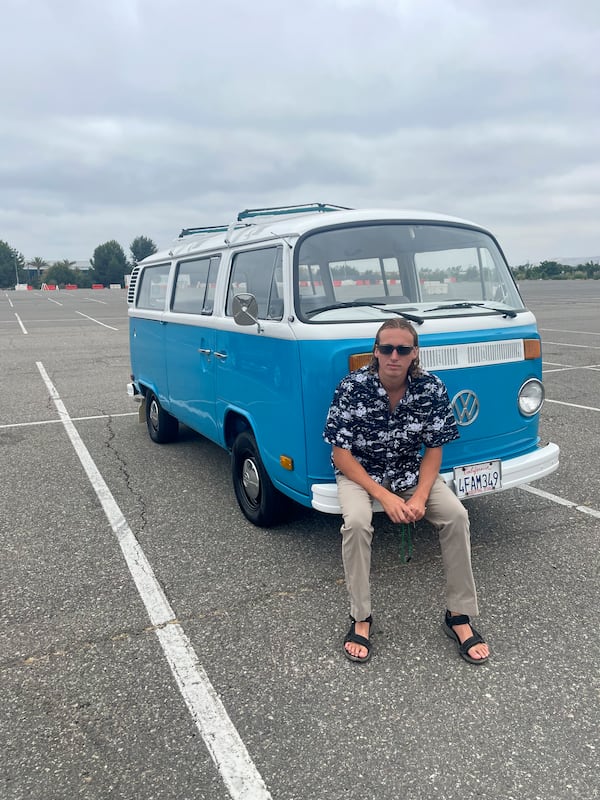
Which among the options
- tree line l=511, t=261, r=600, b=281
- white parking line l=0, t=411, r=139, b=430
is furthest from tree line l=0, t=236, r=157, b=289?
white parking line l=0, t=411, r=139, b=430

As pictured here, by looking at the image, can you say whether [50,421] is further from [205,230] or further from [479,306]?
[479,306]

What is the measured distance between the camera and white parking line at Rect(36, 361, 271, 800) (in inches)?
88.7

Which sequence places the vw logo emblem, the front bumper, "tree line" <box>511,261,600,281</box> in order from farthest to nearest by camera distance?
→ "tree line" <box>511,261,600,281</box>
the vw logo emblem
the front bumper

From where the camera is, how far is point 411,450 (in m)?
3.30

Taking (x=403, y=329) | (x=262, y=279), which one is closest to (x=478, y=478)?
(x=403, y=329)

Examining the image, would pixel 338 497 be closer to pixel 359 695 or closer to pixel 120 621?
pixel 359 695

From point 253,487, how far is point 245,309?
4.32ft

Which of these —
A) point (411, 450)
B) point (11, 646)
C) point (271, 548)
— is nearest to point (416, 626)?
point (411, 450)

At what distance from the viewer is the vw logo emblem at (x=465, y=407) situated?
369cm

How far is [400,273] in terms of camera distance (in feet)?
13.4

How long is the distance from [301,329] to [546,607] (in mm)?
2011

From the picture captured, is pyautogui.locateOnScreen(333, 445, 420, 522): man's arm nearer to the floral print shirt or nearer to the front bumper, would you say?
the floral print shirt

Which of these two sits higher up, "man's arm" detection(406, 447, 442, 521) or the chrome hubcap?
"man's arm" detection(406, 447, 442, 521)

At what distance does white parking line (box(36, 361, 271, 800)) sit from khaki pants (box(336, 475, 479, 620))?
2.61 ft
